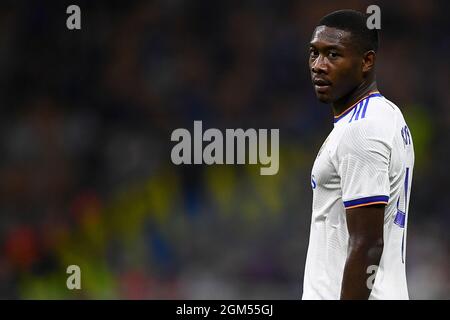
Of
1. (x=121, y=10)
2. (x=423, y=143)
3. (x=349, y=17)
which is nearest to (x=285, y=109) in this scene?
(x=423, y=143)

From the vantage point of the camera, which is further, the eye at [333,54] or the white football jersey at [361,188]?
the eye at [333,54]

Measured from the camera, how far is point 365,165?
2824 mm

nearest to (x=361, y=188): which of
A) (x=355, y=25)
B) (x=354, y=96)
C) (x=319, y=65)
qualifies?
(x=354, y=96)

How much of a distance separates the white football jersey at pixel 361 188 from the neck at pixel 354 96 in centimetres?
3

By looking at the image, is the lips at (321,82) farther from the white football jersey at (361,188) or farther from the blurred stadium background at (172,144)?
the blurred stadium background at (172,144)

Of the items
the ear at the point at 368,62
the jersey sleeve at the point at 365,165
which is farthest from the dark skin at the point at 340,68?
the jersey sleeve at the point at 365,165

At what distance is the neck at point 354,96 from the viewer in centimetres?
308

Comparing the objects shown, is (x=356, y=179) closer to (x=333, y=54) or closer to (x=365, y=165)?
(x=365, y=165)

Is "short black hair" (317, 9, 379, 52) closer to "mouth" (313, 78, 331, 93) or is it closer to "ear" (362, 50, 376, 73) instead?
"ear" (362, 50, 376, 73)

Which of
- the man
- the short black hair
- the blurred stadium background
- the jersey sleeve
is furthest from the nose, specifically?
the blurred stadium background

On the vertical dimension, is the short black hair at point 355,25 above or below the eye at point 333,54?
above

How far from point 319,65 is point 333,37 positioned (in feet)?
0.37

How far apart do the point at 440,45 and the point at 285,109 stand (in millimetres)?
1755

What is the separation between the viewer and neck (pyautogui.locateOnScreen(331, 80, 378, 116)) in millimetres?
3078
